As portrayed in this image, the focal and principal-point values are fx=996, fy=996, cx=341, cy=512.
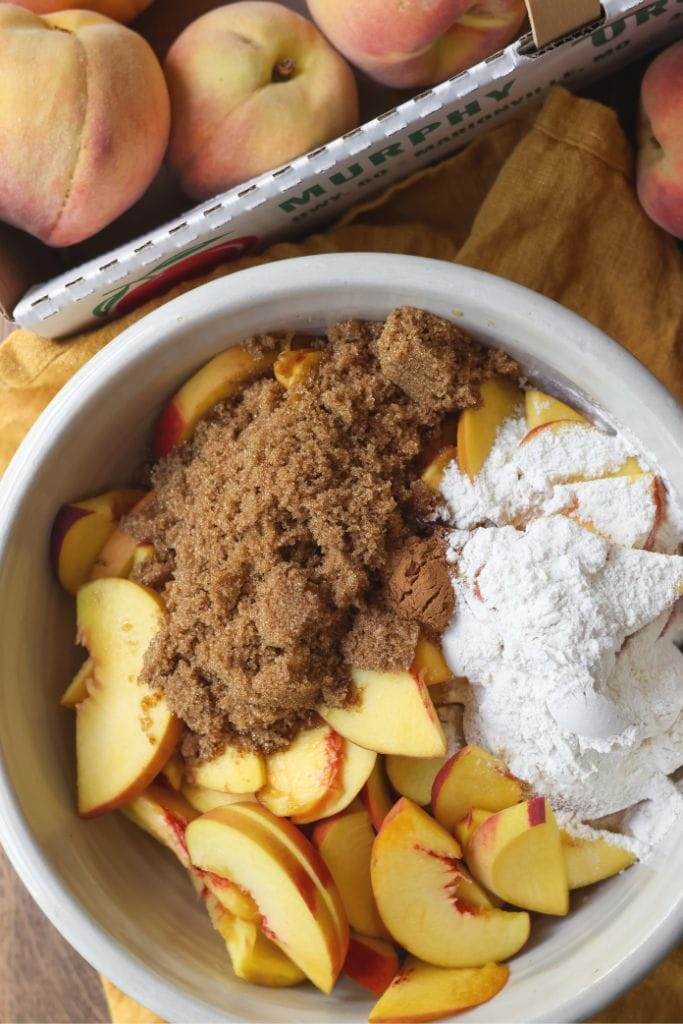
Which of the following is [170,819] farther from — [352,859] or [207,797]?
[352,859]

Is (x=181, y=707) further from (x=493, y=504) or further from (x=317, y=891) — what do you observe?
(x=493, y=504)

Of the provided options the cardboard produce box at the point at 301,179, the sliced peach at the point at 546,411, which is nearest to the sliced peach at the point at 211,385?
the cardboard produce box at the point at 301,179

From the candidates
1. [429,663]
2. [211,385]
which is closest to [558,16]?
[211,385]

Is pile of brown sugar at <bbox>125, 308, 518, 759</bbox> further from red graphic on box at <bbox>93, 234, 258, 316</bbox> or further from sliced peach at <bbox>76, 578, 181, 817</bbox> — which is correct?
red graphic on box at <bbox>93, 234, 258, 316</bbox>

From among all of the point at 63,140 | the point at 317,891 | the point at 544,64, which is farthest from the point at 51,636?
the point at 544,64

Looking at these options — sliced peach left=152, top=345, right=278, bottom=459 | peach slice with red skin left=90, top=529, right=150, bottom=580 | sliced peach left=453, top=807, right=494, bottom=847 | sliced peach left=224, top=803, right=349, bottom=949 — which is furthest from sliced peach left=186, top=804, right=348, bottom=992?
sliced peach left=152, top=345, right=278, bottom=459

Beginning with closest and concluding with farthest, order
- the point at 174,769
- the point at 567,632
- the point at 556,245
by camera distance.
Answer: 1. the point at 567,632
2. the point at 174,769
3. the point at 556,245
